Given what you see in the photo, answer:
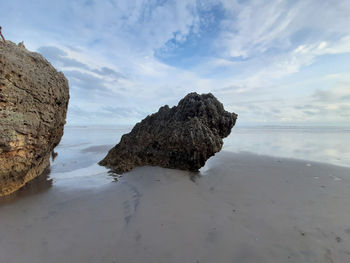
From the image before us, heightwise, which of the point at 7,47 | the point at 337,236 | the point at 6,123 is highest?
the point at 7,47

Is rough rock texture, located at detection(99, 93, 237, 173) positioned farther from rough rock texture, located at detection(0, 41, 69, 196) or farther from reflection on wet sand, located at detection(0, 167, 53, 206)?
rough rock texture, located at detection(0, 41, 69, 196)

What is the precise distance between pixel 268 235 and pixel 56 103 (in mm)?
5844

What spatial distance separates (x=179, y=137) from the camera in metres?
6.10

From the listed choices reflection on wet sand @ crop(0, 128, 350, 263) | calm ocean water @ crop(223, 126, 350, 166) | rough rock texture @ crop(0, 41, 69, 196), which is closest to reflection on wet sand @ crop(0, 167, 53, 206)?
reflection on wet sand @ crop(0, 128, 350, 263)

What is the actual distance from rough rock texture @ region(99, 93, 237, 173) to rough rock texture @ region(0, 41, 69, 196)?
267 cm

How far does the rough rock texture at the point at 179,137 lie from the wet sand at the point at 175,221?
0.93m

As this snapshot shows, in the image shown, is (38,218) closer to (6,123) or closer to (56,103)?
(6,123)

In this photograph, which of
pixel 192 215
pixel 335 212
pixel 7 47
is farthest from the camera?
pixel 7 47

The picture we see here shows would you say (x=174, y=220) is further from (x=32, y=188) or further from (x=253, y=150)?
(x=253, y=150)

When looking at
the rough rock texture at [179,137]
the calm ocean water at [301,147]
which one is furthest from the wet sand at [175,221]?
the calm ocean water at [301,147]

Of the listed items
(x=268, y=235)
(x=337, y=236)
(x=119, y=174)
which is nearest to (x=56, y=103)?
(x=119, y=174)

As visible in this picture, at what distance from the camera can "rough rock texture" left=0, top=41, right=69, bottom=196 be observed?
3758 millimetres

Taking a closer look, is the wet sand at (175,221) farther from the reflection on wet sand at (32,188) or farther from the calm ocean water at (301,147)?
the calm ocean water at (301,147)

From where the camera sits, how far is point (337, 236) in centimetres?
300
